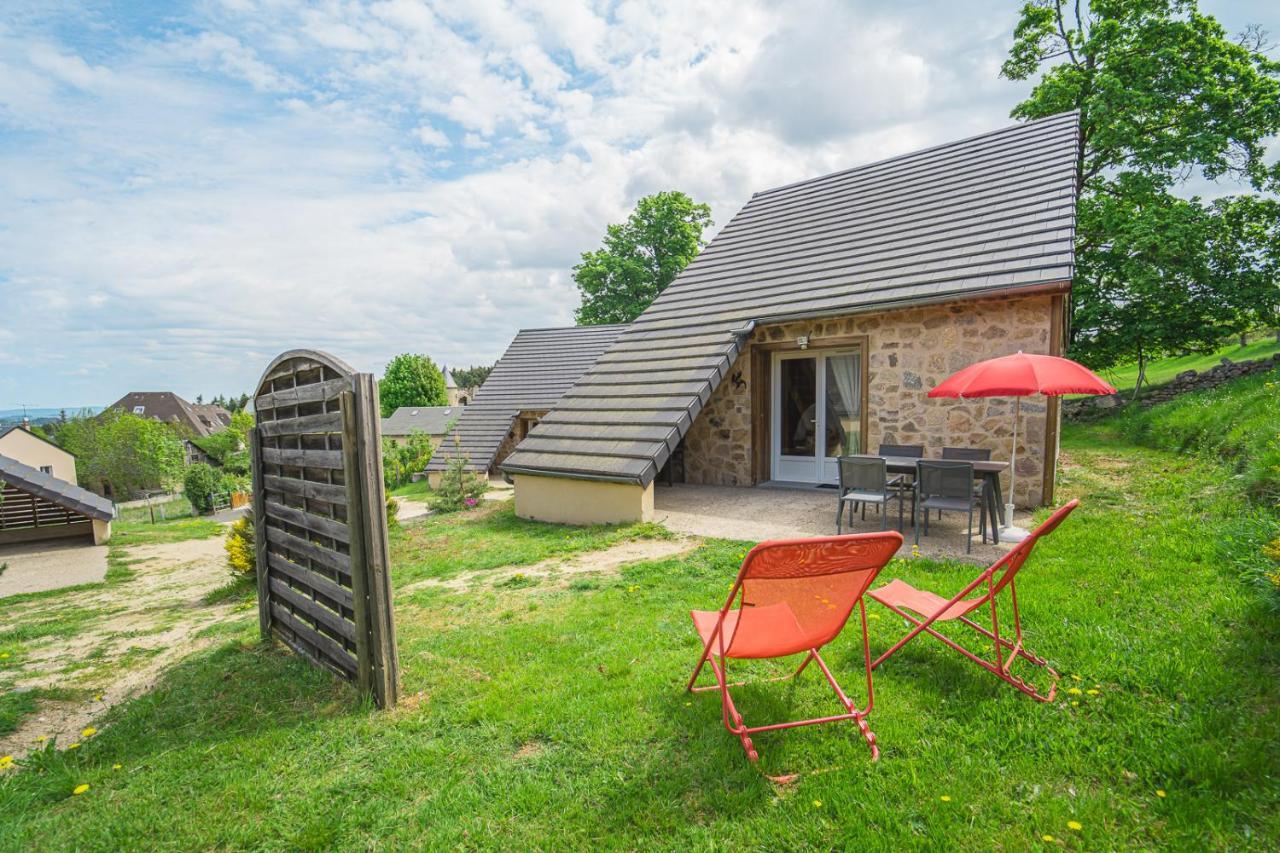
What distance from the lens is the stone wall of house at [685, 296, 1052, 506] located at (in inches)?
292

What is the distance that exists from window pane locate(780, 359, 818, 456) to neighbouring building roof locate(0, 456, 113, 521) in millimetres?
15646

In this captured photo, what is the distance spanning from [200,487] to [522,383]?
17.5m

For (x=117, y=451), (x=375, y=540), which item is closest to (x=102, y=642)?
(x=375, y=540)

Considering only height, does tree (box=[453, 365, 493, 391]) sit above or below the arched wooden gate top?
above

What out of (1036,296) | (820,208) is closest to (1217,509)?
(1036,296)

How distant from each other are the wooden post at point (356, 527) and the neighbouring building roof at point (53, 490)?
1473cm

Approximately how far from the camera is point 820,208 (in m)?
11.8

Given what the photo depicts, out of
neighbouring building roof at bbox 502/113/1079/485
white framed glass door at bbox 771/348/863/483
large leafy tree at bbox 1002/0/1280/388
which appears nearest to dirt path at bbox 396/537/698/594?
neighbouring building roof at bbox 502/113/1079/485

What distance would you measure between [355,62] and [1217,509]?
10797mm

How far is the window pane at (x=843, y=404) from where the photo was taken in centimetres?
925

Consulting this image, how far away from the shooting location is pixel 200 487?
26719mm

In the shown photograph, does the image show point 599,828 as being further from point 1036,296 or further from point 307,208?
point 307,208

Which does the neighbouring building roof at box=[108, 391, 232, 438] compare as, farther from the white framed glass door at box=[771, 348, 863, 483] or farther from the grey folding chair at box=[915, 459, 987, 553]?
the grey folding chair at box=[915, 459, 987, 553]

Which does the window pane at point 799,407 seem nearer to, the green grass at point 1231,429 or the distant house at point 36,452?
the green grass at point 1231,429
